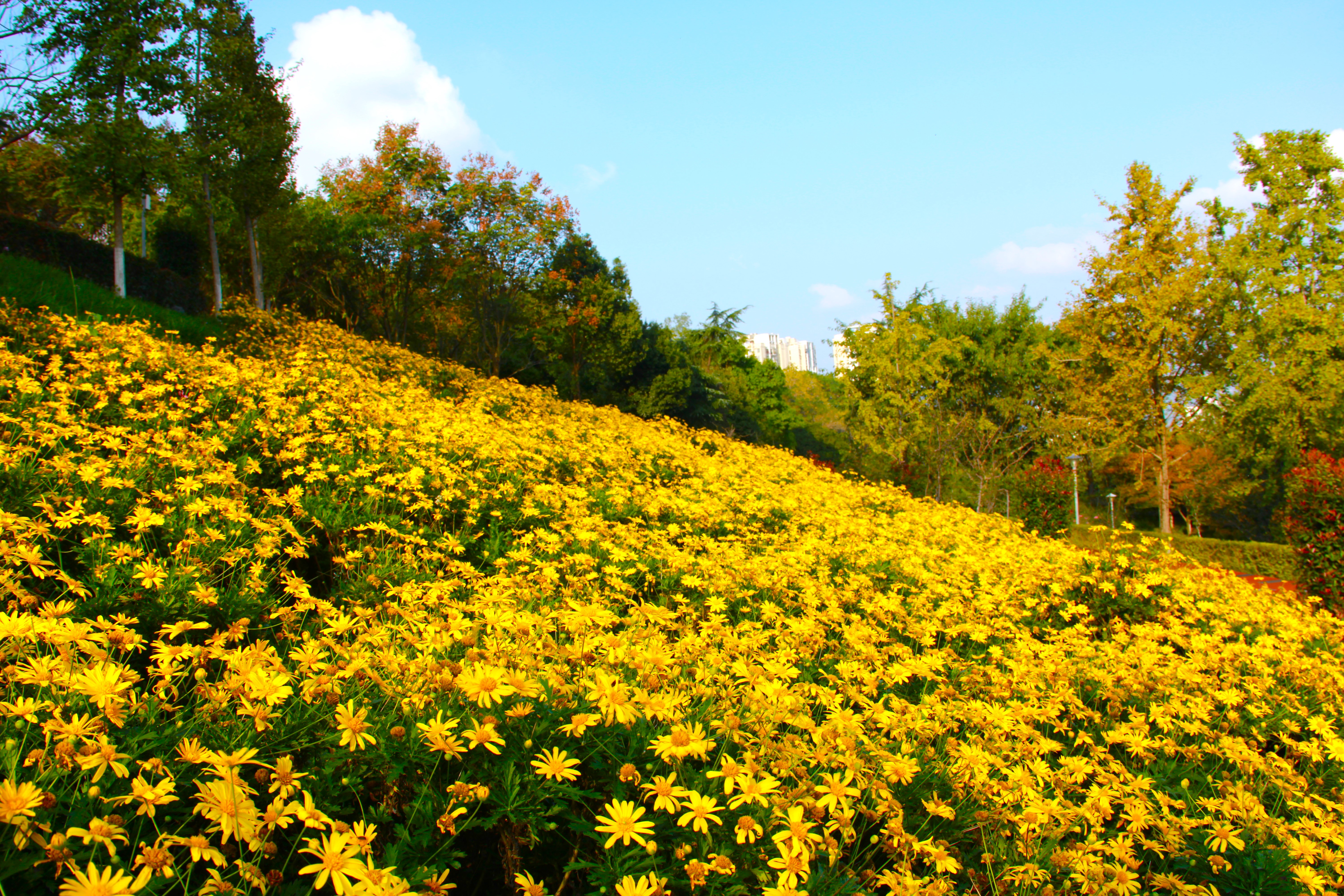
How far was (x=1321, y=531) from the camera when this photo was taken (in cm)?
963

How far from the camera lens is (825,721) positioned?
7.91 ft

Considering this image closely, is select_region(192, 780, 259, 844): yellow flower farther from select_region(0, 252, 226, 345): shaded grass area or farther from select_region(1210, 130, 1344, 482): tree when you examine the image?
select_region(1210, 130, 1344, 482): tree

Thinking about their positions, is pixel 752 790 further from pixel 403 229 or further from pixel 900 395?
pixel 900 395

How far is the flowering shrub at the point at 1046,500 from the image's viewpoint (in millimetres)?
14750

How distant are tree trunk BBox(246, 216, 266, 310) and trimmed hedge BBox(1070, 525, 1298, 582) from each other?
18488mm

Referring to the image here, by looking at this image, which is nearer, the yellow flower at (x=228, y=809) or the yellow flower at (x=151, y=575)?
the yellow flower at (x=228, y=809)

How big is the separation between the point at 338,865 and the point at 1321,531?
12.4m

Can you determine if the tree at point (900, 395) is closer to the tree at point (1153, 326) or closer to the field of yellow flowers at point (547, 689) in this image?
the tree at point (1153, 326)

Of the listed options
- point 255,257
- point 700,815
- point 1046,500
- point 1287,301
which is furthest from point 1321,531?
point 255,257

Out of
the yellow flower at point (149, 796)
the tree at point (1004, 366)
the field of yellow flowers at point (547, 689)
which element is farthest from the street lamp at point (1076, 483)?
the yellow flower at point (149, 796)

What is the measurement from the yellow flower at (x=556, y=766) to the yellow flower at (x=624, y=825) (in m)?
0.12

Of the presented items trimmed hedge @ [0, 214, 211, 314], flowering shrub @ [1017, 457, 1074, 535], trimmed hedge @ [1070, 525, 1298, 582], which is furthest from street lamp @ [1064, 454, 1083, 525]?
trimmed hedge @ [0, 214, 211, 314]

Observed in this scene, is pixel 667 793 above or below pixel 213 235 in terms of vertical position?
below

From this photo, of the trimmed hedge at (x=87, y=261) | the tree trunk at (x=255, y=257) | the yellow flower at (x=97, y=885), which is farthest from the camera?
the tree trunk at (x=255, y=257)
